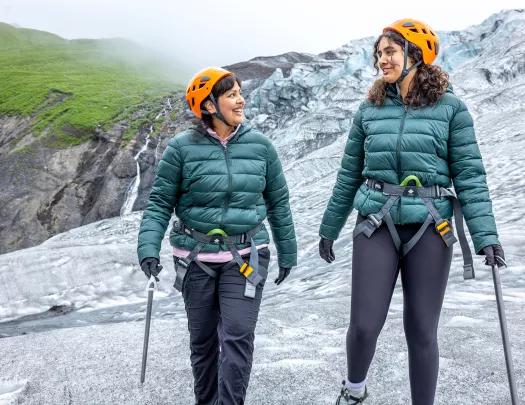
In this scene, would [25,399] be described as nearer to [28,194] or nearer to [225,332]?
[225,332]

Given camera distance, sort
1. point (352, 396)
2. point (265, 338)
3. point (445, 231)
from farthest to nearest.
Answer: point (265, 338) → point (352, 396) → point (445, 231)

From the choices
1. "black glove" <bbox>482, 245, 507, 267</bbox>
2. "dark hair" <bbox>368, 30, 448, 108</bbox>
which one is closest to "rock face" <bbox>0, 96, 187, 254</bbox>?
"dark hair" <bbox>368, 30, 448, 108</bbox>

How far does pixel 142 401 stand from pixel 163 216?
1.98 meters

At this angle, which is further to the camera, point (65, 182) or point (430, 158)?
point (65, 182)

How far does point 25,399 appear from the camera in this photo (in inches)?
192

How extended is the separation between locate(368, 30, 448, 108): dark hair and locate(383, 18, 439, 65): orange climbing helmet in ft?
0.10

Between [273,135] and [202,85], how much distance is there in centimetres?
3003

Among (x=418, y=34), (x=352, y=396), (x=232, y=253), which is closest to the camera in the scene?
(x=418, y=34)

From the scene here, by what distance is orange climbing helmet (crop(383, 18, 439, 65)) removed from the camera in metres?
3.72

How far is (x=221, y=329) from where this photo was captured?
13.8 feet

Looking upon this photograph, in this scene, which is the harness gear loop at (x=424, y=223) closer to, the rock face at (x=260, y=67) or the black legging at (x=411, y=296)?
the black legging at (x=411, y=296)

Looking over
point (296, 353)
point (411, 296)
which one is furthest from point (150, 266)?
point (296, 353)

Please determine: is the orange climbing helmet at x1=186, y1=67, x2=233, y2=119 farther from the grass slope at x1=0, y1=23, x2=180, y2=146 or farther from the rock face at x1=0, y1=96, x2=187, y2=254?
the grass slope at x1=0, y1=23, x2=180, y2=146

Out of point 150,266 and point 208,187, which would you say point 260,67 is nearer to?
point 208,187
